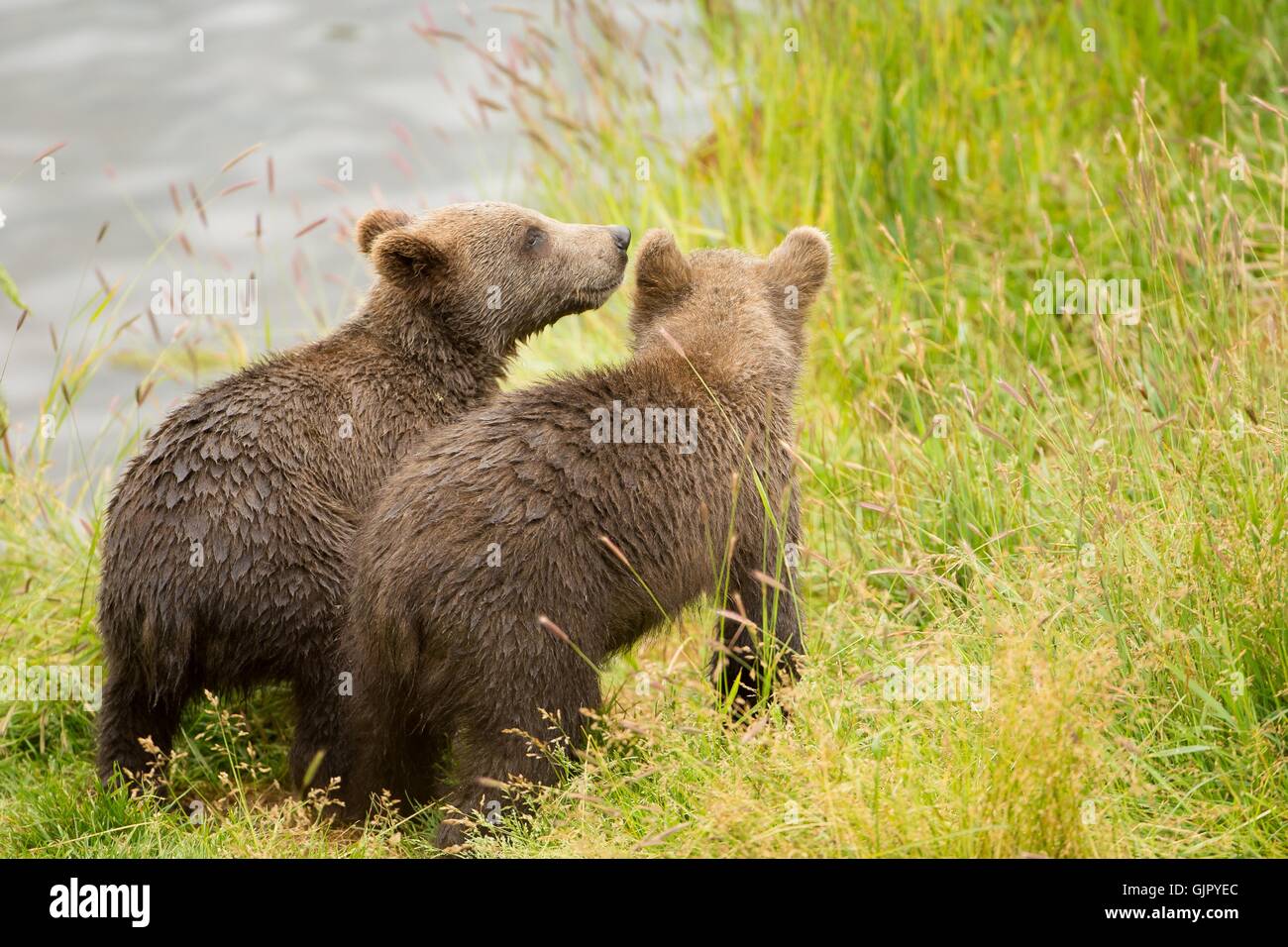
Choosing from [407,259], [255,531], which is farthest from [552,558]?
[407,259]

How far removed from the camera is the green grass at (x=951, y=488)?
4.00m

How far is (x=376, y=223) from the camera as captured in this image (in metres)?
6.36

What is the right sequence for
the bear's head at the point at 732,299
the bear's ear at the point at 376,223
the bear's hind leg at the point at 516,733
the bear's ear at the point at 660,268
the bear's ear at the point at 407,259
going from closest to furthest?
1. the bear's hind leg at the point at 516,733
2. the bear's head at the point at 732,299
3. the bear's ear at the point at 660,268
4. the bear's ear at the point at 407,259
5. the bear's ear at the point at 376,223

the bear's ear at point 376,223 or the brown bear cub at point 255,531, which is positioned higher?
the bear's ear at point 376,223

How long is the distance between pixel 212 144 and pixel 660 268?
655 cm

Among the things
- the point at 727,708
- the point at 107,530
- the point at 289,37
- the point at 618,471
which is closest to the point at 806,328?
the point at 618,471

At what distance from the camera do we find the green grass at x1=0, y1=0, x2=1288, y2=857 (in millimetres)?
3996

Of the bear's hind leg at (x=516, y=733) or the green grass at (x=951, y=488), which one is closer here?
the green grass at (x=951, y=488)

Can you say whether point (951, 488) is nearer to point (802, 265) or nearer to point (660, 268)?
point (802, 265)

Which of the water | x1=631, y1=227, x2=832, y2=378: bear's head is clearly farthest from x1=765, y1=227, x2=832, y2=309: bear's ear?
the water

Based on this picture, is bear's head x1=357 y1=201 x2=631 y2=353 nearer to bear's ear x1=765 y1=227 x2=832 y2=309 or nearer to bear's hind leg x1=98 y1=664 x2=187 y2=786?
bear's ear x1=765 y1=227 x2=832 y2=309

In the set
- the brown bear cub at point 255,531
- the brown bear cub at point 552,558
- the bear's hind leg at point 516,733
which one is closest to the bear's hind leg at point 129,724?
the brown bear cub at point 255,531

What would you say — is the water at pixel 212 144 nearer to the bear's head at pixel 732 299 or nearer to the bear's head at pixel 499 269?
the bear's head at pixel 499 269
